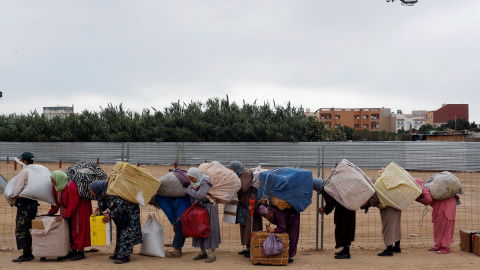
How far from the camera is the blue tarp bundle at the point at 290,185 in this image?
23.4ft

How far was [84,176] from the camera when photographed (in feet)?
24.2

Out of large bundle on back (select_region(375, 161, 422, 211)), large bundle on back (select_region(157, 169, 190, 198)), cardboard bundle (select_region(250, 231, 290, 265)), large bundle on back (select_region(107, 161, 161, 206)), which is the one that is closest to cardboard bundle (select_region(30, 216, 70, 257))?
→ large bundle on back (select_region(107, 161, 161, 206))

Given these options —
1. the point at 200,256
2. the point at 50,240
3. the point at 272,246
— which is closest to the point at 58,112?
the point at 50,240

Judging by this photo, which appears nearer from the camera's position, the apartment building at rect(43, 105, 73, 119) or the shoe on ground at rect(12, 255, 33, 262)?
the shoe on ground at rect(12, 255, 33, 262)

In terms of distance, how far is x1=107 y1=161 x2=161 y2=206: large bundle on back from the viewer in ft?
23.5

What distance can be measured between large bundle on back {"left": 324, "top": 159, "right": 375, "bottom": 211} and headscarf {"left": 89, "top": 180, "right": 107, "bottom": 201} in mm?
3502

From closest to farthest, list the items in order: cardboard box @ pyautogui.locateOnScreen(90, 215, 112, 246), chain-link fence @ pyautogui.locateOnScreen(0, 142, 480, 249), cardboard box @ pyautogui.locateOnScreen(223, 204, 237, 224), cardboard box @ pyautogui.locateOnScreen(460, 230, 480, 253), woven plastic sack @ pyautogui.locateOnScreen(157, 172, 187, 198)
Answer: cardboard box @ pyautogui.locateOnScreen(90, 215, 112, 246)
woven plastic sack @ pyautogui.locateOnScreen(157, 172, 187, 198)
cardboard box @ pyautogui.locateOnScreen(223, 204, 237, 224)
cardboard box @ pyautogui.locateOnScreen(460, 230, 480, 253)
chain-link fence @ pyautogui.locateOnScreen(0, 142, 480, 249)

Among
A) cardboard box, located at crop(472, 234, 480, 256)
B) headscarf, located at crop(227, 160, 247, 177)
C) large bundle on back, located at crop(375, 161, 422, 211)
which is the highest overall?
headscarf, located at crop(227, 160, 247, 177)

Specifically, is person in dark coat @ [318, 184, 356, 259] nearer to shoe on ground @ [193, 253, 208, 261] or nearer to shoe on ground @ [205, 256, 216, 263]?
shoe on ground @ [205, 256, 216, 263]

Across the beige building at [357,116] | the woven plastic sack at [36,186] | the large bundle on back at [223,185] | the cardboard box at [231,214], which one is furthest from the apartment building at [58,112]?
the beige building at [357,116]

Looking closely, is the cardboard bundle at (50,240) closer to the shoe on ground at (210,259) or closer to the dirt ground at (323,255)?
the dirt ground at (323,255)

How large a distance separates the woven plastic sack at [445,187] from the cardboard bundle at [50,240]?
6196mm

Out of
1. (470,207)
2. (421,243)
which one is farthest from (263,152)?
(421,243)

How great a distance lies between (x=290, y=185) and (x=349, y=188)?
978 millimetres
